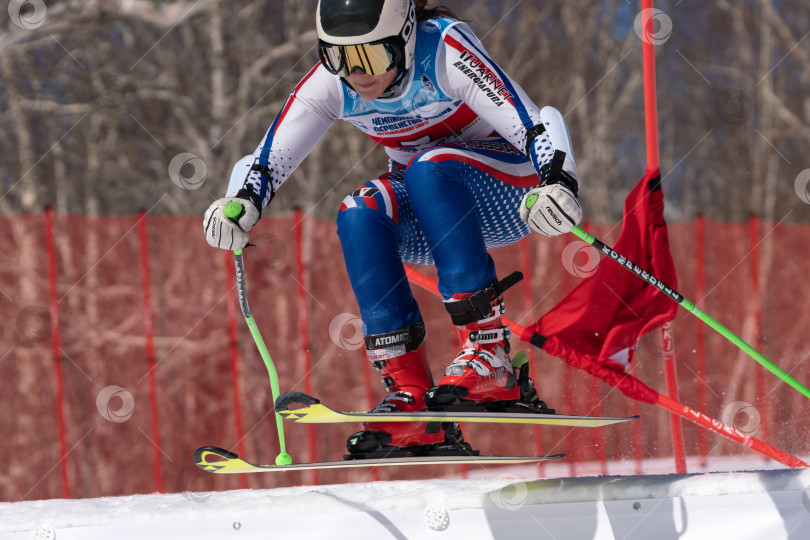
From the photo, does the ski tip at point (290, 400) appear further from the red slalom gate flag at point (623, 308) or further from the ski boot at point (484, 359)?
the red slalom gate flag at point (623, 308)

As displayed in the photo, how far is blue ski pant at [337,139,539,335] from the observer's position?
A: 2316mm

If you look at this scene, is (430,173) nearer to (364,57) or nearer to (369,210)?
(369,210)

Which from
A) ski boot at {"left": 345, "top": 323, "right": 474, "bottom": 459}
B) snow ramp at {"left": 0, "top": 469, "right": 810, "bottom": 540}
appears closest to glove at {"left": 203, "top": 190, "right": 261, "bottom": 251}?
ski boot at {"left": 345, "top": 323, "right": 474, "bottom": 459}

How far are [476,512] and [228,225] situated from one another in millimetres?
1090

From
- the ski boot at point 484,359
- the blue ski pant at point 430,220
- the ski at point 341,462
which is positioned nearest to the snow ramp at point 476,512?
the ski at point 341,462

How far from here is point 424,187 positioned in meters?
2.31

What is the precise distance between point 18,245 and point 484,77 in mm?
5327

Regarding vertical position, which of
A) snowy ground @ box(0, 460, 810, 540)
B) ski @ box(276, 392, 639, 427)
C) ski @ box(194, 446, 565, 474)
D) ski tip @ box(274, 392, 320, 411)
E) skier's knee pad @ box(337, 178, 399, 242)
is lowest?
snowy ground @ box(0, 460, 810, 540)

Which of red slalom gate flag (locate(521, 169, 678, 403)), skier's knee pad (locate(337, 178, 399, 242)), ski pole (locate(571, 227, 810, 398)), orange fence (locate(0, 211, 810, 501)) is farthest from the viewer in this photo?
orange fence (locate(0, 211, 810, 501))

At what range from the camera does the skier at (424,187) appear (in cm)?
228

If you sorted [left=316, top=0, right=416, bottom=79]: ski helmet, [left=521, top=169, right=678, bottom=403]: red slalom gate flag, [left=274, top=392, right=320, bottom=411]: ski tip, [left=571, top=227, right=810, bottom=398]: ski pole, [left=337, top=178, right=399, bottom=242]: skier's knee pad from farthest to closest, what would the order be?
1. [left=521, top=169, right=678, bottom=403]: red slalom gate flag
2. [left=571, top=227, right=810, bottom=398]: ski pole
3. [left=337, top=178, right=399, bottom=242]: skier's knee pad
4. [left=316, top=0, right=416, bottom=79]: ski helmet
5. [left=274, top=392, right=320, bottom=411]: ski tip

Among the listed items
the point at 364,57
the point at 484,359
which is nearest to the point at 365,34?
the point at 364,57

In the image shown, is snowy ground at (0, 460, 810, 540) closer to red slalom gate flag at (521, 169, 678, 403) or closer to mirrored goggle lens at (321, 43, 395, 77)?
red slalom gate flag at (521, 169, 678, 403)

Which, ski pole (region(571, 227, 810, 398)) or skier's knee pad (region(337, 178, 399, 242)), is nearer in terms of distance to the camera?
skier's knee pad (region(337, 178, 399, 242))
